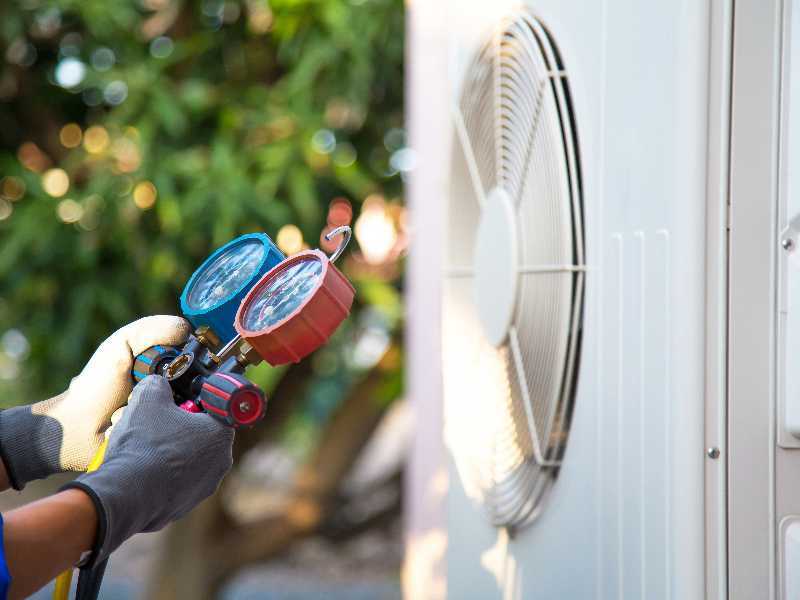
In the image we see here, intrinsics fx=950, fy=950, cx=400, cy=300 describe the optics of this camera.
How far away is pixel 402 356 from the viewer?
4176mm

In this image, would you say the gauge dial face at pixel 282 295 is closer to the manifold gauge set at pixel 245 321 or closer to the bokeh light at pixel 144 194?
the manifold gauge set at pixel 245 321

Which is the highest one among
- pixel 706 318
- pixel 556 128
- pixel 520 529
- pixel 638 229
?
pixel 556 128

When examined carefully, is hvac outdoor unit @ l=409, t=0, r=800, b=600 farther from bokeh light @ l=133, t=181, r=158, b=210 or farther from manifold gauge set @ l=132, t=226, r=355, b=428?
bokeh light @ l=133, t=181, r=158, b=210

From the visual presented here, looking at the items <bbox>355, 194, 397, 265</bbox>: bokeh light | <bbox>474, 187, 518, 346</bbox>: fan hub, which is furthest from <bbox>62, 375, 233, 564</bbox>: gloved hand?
<bbox>355, 194, 397, 265</bbox>: bokeh light

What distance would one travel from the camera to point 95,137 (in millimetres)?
3863

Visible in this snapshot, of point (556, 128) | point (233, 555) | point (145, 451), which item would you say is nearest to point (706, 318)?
point (556, 128)

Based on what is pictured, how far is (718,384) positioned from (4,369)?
4.02 m

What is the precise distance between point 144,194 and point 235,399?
2743 millimetres

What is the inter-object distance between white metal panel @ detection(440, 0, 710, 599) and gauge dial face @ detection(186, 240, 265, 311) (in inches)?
18.3

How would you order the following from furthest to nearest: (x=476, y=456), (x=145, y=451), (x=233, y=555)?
(x=233, y=555) → (x=476, y=456) → (x=145, y=451)

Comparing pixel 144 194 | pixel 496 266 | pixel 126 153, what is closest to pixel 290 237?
pixel 144 194

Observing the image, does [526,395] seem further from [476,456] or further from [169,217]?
[169,217]

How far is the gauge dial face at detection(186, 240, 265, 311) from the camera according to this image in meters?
1.11

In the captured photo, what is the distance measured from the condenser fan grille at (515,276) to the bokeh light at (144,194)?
177 cm
